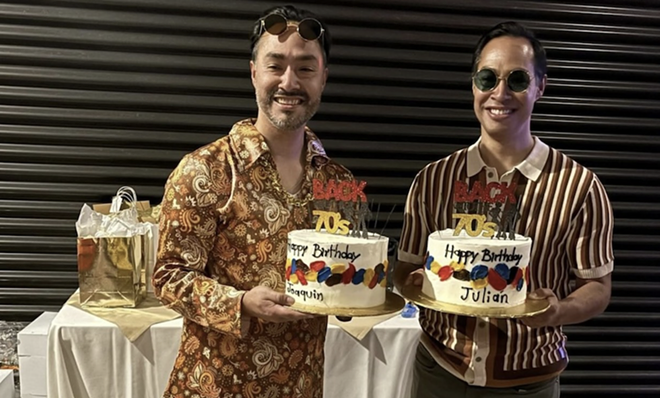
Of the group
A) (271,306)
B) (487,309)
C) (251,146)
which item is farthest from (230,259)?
(487,309)

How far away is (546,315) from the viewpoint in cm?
154

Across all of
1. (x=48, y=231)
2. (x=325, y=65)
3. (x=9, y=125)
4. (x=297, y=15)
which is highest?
(x=297, y=15)

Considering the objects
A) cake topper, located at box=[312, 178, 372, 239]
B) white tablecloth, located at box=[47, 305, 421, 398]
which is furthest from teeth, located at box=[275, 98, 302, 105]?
white tablecloth, located at box=[47, 305, 421, 398]

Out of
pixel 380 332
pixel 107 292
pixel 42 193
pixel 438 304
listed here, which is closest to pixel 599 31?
pixel 380 332

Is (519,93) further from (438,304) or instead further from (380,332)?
(380,332)

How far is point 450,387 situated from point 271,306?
76cm

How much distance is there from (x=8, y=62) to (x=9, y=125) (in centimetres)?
39

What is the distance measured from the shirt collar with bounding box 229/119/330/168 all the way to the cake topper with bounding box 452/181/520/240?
490 millimetres

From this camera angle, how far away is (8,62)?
10.7 feet

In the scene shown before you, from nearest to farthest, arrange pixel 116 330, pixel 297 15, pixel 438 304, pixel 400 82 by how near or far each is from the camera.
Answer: pixel 438 304 → pixel 297 15 → pixel 116 330 → pixel 400 82

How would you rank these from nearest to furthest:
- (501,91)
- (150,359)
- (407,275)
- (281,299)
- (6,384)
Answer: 1. (281,299)
2. (501,91)
3. (407,275)
4. (150,359)
5. (6,384)

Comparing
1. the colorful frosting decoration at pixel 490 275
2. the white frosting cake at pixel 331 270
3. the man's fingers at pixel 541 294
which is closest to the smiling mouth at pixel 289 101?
the white frosting cake at pixel 331 270

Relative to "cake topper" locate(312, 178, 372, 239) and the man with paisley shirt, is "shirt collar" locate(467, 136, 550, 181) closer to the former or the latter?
"cake topper" locate(312, 178, 372, 239)

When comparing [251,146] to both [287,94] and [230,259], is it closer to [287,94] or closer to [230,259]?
[287,94]
